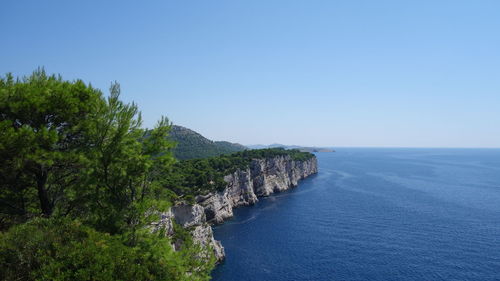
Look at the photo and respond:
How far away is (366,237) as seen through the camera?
213ft

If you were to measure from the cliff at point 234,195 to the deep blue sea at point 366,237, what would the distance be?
405 centimetres

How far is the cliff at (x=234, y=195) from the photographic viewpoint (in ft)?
177

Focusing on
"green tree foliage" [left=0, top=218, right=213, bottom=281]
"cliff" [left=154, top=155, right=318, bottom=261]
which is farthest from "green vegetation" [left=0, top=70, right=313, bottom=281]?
"cliff" [left=154, top=155, right=318, bottom=261]

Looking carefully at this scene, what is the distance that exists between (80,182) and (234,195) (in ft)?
282

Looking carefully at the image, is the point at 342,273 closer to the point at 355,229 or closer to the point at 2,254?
the point at 355,229

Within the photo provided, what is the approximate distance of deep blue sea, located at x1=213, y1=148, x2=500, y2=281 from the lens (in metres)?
49.1

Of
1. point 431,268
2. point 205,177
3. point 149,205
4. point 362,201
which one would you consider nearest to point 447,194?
point 362,201

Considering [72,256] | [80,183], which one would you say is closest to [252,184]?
[80,183]

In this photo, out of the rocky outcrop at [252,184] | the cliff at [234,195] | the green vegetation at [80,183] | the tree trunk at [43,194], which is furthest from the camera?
the rocky outcrop at [252,184]

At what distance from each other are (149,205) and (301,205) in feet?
289

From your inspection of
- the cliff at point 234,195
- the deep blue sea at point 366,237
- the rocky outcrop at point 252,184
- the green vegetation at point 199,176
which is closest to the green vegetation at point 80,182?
the cliff at point 234,195

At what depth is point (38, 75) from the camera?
17.2 meters

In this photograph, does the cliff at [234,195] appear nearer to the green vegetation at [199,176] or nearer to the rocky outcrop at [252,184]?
the rocky outcrop at [252,184]

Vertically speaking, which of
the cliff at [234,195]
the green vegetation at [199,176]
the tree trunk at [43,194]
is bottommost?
the cliff at [234,195]
